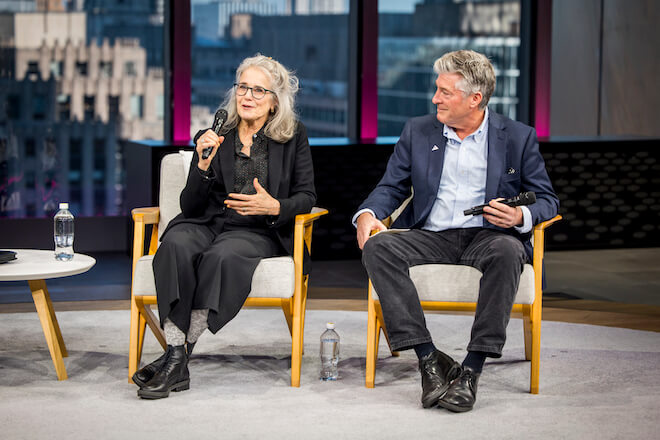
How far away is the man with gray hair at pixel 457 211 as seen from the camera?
3254mm

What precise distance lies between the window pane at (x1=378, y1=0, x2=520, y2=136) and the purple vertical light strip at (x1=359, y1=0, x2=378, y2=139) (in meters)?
0.08

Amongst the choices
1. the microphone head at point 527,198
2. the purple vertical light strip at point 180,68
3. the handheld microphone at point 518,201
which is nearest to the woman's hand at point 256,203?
the handheld microphone at point 518,201

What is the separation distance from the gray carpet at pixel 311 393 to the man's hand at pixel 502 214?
0.59 meters

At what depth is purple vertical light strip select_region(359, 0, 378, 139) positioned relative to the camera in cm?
744

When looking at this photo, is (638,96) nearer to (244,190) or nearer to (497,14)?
(497,14)

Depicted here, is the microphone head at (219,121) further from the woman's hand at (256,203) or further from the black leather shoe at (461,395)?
the black leather shoe at (461,395)

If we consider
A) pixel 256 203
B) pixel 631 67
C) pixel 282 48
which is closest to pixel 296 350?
pixel 256 203

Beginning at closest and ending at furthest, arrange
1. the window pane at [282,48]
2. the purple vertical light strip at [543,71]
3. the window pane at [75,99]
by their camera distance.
Result: the window pane at [75,99]
the window pane at [282,48]
the purple vertical light strip at [543,71]

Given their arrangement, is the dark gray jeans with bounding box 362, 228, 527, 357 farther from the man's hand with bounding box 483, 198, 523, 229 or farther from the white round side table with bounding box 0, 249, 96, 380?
the white round side table with bounding box 0, 249, 96, 380

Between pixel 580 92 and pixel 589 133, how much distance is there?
1.14 ft

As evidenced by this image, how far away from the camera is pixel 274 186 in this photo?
3.69 meters

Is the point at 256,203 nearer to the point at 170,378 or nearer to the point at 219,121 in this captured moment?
the point at 219,121

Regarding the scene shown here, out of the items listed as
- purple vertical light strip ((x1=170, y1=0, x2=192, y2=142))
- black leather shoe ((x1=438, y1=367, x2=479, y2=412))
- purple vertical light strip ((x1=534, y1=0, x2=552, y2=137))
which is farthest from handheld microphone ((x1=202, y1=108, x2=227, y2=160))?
purple vertical light strip ((x1=534, y1=0, x2=552, y2=137))

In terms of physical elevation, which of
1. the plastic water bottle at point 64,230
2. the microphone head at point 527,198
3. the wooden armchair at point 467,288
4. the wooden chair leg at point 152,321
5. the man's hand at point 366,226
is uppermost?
the microphone head at point 527,198
